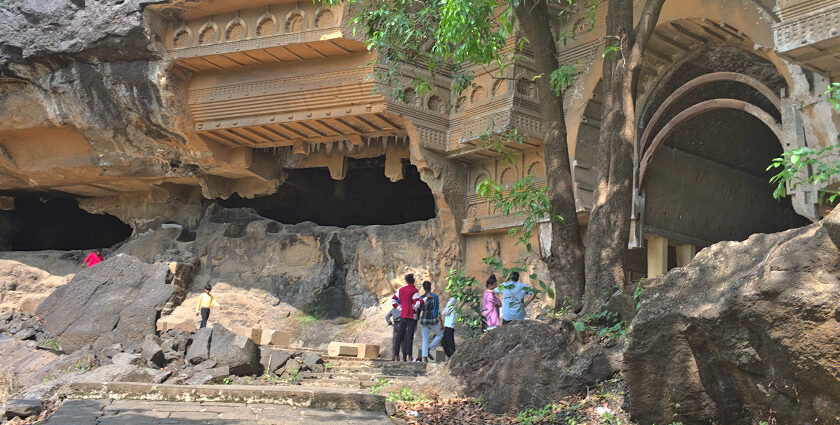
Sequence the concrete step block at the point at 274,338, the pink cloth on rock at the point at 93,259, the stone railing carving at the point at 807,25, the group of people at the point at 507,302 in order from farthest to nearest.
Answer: the pink cloth on rock at the point at 93,259 → the concrete step block at the point at 274,338 → the group of people at the point at 507,302 → the stone railing carving at the point at 807,25

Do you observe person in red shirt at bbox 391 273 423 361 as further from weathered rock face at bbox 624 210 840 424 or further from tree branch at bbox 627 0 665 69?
weathered rock face at bbox 624 210 840 424

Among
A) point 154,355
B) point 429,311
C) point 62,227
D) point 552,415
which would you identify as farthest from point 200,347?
point 62,227

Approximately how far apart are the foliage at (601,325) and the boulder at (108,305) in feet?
27.9

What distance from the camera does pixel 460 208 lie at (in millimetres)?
13531

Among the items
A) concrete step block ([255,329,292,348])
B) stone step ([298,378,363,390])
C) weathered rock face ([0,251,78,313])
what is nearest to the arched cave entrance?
stone step ([298,378,363,390])

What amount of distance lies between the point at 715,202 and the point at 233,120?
8.30m

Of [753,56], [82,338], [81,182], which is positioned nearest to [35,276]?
[81,182]

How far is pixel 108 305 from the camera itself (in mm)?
13148

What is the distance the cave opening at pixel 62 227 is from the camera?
63.7ft

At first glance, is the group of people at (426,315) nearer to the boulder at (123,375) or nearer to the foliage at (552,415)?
the boulder at (123,375)

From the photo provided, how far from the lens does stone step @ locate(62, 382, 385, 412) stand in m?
6.43

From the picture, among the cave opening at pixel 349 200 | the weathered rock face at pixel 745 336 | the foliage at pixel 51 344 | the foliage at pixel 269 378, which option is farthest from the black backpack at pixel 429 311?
the foliage at pixel 51 344

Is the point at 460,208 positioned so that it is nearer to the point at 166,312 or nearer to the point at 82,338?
the point at 166,312

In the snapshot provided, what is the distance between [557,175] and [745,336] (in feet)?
12.6
